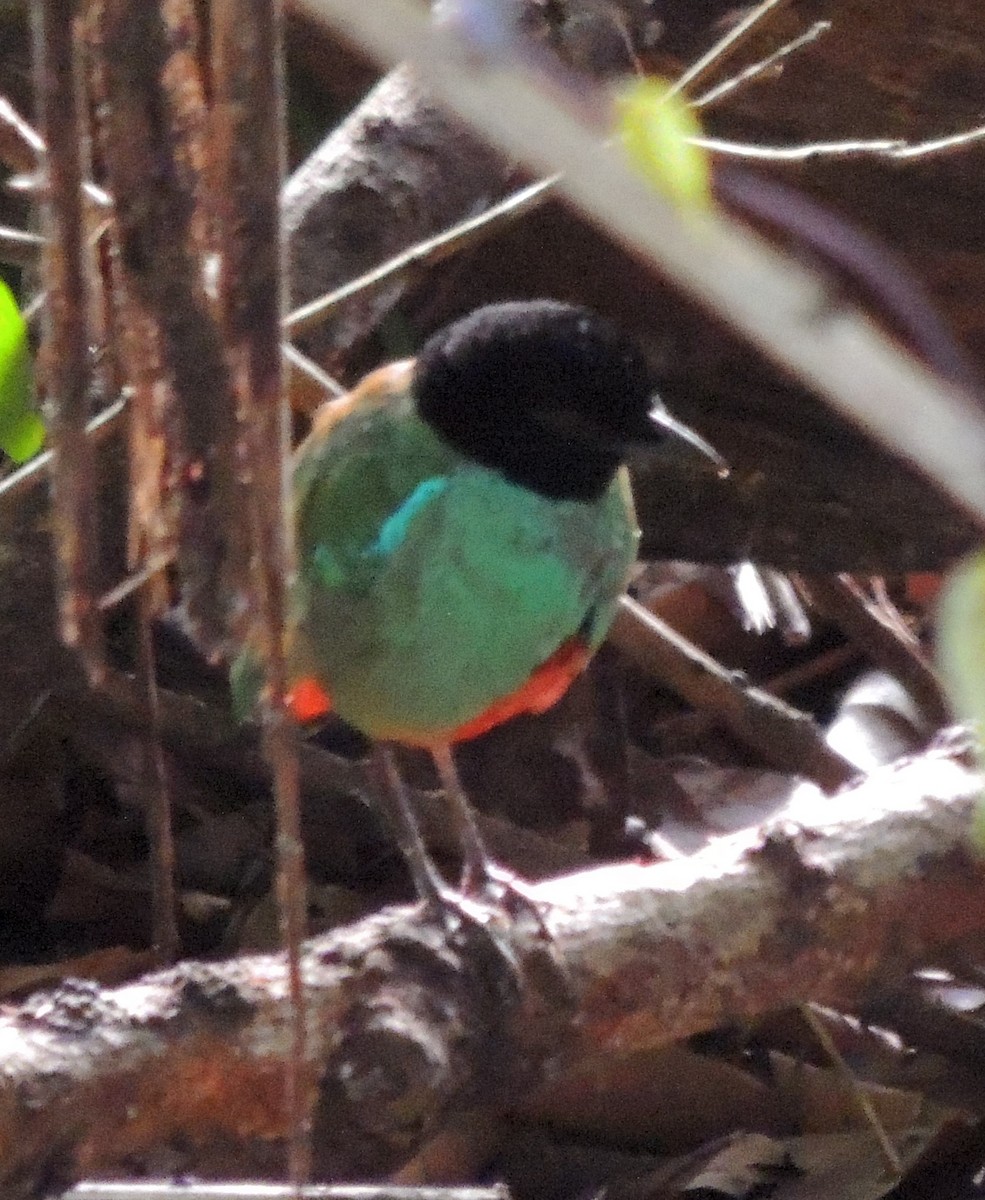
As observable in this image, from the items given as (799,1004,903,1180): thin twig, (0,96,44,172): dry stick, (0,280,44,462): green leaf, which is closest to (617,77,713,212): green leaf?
(0,280,44,462): green leaf

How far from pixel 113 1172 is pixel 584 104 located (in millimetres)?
1983

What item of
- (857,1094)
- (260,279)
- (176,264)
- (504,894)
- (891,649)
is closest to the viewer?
(260,279)

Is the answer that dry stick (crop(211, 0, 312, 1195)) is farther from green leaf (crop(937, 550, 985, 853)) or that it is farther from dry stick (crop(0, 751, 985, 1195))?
dry stick (crop(0, 751, 985, 1195))

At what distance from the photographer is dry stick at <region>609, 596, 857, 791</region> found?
334cm

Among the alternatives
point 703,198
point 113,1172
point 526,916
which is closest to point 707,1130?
point 526,916

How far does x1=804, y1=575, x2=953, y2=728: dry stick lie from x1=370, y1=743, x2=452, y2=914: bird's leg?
137 centimetres

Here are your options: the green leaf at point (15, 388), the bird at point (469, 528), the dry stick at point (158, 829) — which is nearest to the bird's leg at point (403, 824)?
the bird at point (469, 528)

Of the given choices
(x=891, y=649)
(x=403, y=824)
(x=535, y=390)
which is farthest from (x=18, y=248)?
(x=891, y=649)

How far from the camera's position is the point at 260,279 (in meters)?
0.83

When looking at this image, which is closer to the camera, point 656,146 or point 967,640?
point 967,640

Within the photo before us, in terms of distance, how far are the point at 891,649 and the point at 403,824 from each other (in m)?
1.54

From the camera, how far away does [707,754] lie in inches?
152

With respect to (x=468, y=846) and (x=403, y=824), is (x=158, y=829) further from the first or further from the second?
(x=468, y=846)

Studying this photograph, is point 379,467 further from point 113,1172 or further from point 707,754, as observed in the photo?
point 707,754
